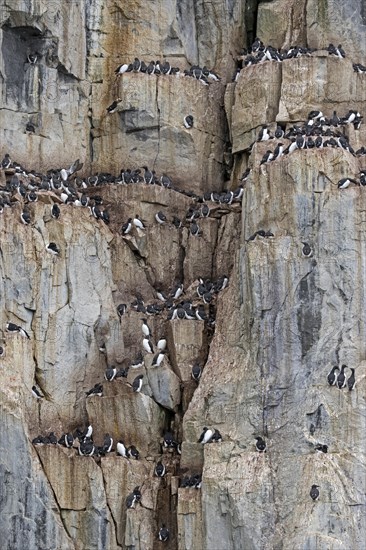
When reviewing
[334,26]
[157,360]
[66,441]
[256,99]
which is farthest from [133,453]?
[334,26]

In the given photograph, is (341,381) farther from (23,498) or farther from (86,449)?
(23,498)

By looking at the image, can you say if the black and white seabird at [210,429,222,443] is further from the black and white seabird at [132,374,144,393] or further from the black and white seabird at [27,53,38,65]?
the black and white seabird at [27,53,38,65]

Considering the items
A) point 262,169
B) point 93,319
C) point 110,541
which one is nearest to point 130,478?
point 110,541

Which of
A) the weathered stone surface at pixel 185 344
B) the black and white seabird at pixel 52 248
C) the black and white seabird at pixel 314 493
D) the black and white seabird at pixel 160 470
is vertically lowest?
the black and white seabird at pixel 314 493

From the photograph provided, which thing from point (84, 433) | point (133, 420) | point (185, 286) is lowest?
point (84, 433)

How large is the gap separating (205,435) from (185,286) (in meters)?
6.31

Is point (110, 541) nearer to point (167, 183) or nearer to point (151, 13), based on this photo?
point (167, 183)

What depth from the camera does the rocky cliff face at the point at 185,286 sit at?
51.1 m

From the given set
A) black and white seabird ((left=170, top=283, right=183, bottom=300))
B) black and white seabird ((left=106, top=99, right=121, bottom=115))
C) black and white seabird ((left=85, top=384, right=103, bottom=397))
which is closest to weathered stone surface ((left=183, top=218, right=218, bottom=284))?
black and white seabird ((left=170, top=283, right=183, bottom=300))

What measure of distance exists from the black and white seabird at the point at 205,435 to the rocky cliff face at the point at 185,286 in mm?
326

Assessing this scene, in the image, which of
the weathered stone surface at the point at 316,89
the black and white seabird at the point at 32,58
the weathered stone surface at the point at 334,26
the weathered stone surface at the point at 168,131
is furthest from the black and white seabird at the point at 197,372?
the weathered stone surface at the point at 334,26

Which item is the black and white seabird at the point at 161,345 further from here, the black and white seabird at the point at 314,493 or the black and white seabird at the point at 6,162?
the black and white seabird at the point at 6,162

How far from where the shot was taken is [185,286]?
57.2 m

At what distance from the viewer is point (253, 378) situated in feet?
172
